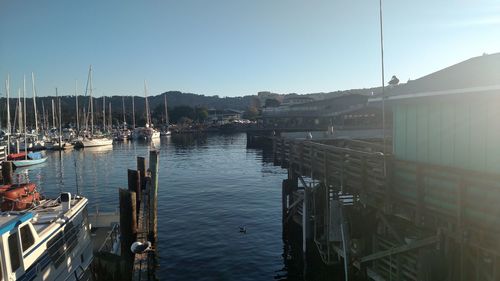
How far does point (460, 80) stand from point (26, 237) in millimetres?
15120

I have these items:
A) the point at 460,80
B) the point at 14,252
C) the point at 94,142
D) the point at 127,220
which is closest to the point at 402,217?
the point at 460,80

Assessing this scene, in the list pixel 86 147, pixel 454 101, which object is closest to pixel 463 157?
pixel 454 101

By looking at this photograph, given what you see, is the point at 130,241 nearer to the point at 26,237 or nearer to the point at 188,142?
the point at 26,237

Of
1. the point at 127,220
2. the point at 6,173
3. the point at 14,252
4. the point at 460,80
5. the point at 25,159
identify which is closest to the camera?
the point at 460,80

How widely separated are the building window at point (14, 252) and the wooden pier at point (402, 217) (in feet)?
37.5

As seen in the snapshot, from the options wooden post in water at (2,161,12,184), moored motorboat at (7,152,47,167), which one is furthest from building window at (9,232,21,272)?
moored motorboat at (7,152,47,167)

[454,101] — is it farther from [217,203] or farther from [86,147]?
[86,147]

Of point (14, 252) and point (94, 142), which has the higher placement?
point (14, 252)

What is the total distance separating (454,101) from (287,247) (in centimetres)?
1425

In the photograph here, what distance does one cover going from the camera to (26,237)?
14.9m

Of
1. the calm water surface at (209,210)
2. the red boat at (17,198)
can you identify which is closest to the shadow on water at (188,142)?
the calm water surface at (209,210)

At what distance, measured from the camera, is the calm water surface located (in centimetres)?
2166

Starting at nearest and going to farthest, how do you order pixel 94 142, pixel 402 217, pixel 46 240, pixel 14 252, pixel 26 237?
pixel 14 252
pixel 402 217
pixel 26 237
pixel 46 240
pixel 94 142

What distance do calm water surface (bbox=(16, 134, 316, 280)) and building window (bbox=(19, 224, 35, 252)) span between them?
24.2 ft
